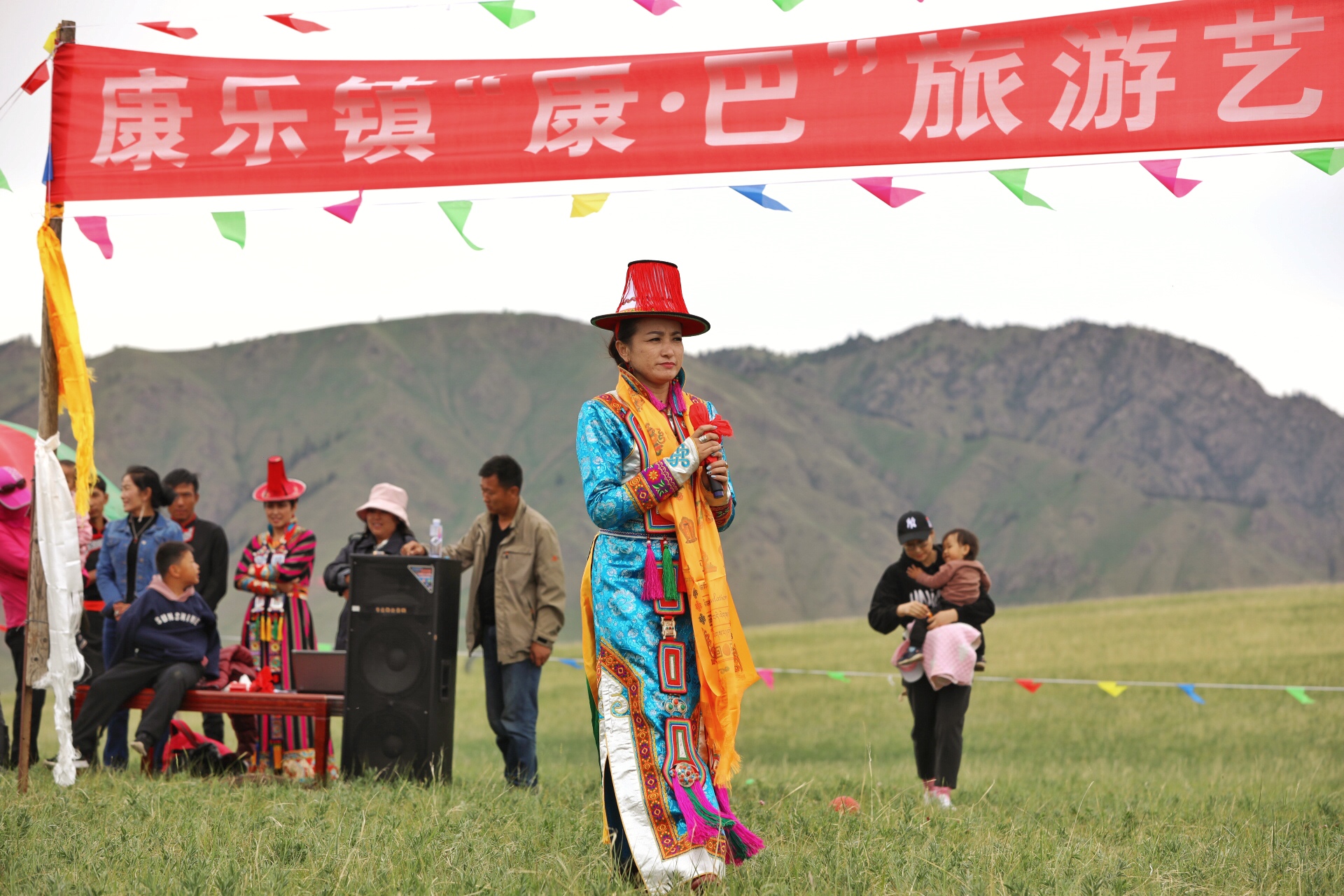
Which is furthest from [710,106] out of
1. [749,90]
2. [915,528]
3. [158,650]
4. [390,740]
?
[158,650]

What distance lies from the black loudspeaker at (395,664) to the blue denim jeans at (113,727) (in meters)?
1.59

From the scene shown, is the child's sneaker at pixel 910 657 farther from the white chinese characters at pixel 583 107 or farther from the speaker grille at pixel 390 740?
the white chinese characters at pixel 583 107

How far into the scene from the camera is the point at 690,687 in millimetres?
3500

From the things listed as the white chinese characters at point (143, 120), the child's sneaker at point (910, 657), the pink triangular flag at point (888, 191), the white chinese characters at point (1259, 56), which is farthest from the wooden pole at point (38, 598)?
the white chinese characters at point (1259, 56)

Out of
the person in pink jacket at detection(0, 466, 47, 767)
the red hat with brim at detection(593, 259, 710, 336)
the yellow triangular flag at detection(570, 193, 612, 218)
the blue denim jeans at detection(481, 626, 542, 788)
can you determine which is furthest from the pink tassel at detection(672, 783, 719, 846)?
the person in pink jacket at detection(0, 466, 47, 767)

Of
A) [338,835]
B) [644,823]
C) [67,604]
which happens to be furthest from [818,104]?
[67,604]

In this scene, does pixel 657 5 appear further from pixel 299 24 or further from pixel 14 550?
pixel 14 550

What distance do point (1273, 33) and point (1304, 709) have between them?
1089 cm

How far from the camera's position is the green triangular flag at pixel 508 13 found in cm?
458

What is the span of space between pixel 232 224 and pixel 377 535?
2.21 meters

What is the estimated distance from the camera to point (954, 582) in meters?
6.12

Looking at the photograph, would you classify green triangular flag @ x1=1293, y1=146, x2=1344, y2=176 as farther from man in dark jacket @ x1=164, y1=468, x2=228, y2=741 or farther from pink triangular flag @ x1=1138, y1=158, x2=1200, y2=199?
man in dark jacket @ x1=164, y1=468, x2=228, y2=741

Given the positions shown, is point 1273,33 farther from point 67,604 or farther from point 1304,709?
point 1304,709

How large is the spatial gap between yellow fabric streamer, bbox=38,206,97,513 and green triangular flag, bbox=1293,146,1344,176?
4711 mm
